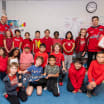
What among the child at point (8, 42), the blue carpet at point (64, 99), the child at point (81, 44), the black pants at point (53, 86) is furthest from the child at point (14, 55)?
the child at point (81, 44)

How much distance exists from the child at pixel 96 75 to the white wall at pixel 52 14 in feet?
6.62

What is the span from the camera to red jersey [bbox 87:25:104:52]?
2.88 meters

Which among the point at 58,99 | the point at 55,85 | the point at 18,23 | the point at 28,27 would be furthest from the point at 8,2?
the point at 58,99

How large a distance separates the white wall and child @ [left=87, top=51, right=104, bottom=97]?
6.62 ft

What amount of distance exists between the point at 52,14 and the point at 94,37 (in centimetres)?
179

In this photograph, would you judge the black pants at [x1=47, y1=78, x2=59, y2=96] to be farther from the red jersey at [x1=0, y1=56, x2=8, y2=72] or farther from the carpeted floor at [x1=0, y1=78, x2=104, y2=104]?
the red jersey at [x1=0, y1=56, x2=8, y2=72]

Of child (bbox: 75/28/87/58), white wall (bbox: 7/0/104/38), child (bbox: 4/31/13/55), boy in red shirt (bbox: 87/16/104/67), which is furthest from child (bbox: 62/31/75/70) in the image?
child (bbox: 4/31/13/55)

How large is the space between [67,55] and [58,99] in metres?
1.51

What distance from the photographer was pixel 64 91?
2.41m

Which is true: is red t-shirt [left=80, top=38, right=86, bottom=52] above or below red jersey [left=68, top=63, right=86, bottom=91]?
above

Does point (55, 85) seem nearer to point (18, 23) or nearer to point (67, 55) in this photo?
point (67, 55)

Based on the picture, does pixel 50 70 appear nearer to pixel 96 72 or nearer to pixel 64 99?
pixel 64 99

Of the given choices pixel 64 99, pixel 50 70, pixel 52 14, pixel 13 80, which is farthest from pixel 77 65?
pixel 52 14

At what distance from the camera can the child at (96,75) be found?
6.91 ft
